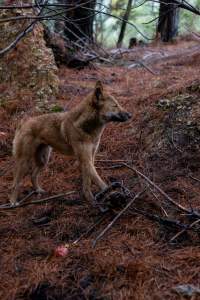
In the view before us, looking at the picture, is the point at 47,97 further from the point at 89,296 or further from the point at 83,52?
the point at 89,296

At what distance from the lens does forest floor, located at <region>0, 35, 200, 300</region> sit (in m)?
3.73

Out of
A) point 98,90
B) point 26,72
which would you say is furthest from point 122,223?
Answer: point 26,72

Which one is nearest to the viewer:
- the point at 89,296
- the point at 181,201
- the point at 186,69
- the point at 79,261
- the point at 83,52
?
the point at 89,296

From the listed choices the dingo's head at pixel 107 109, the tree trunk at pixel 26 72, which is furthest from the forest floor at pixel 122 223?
the dingo's head at pixel 107 109

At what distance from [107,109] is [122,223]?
61.7 inches

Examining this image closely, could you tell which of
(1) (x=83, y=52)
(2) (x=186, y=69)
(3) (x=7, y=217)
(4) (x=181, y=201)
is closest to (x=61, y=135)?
(3) (x=7, y=217)

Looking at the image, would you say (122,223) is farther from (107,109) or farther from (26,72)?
(26,72)

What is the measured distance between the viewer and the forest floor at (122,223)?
12.2 ft

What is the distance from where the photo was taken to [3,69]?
915cm

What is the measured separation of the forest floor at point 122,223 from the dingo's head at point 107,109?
1.74 feet

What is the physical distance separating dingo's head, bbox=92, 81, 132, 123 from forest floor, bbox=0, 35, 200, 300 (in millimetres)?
531

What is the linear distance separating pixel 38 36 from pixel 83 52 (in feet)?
8.80

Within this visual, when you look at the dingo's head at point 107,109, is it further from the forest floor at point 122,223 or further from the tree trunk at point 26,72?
the tree trunk at point 26,72

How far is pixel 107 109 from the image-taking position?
568 centimetres
